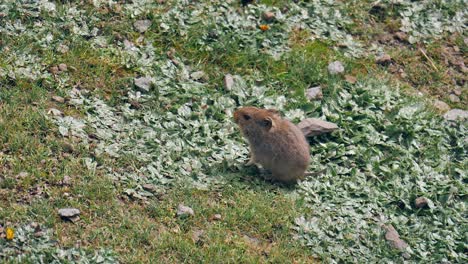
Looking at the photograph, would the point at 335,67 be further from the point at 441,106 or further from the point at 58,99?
the point at 58,99

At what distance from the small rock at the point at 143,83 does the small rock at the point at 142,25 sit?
896 millimetres

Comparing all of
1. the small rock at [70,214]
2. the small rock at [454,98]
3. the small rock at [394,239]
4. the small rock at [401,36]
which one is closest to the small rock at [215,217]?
the small rock at [70,214]

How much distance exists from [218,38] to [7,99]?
8.96 feet

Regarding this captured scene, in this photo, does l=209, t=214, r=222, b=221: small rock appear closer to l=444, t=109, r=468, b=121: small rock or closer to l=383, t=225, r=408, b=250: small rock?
l=383, t=225, r=408, b=250: small rock

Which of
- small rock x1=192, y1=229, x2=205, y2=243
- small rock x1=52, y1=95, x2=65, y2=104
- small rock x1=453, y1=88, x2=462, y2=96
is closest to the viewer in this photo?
small rock x1=192, y1=229, x2=205, y2=243

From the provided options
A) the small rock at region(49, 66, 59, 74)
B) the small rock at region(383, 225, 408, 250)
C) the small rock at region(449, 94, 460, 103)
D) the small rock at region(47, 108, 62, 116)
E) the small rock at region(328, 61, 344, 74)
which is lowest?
the small rock at region(383, 225, 408, 250)

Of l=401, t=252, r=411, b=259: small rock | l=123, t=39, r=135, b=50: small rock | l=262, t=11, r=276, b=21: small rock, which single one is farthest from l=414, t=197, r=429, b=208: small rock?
l=123, t=39, r=135, b=50: small rock

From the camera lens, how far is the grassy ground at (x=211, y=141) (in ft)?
26.3

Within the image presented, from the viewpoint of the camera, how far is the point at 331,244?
8.30 m

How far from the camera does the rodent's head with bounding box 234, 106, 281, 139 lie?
898cm

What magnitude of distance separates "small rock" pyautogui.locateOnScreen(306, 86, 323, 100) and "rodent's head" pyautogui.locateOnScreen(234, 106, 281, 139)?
39.0 inches

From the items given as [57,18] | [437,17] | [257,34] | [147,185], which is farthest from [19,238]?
[437,17]

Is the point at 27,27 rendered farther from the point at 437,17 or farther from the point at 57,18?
the point at 437,17

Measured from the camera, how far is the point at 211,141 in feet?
30.2
